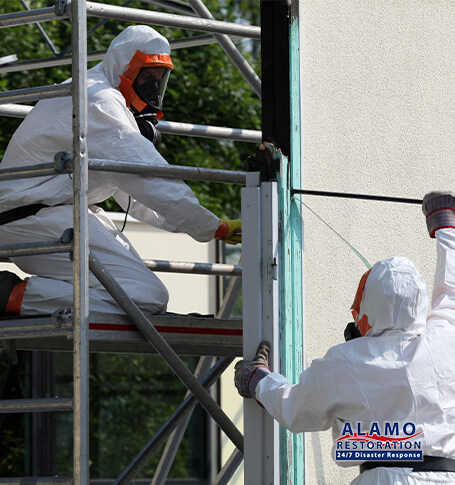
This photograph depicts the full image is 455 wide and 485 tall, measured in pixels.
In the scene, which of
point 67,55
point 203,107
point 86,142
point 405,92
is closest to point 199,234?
point 86,142

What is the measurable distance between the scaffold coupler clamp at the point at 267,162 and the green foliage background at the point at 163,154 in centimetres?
713

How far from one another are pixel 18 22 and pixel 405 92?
5.45 ft

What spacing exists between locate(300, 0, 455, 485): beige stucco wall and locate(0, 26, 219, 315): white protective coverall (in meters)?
0.52

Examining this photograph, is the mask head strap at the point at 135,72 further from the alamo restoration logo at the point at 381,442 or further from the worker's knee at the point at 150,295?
the alamo restoration logo at the point at 381,442

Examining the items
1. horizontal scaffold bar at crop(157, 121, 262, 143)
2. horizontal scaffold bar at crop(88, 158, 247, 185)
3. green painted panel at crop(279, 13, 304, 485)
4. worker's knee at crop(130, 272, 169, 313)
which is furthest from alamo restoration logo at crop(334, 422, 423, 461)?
horizontal scaffold bar at crop(157, 121, 262, 143)

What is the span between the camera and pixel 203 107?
1580 cm

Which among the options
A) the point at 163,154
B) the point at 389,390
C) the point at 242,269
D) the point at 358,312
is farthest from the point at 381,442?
the point at 163,154

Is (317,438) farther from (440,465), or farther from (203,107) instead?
(203,107)

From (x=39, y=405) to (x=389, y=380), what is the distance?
50.9 inches

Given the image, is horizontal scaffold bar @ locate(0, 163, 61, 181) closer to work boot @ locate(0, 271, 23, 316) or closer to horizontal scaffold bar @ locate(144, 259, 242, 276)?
work boot @ locate(0, 271, 23, 316)

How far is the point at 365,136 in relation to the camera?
16.0 feet

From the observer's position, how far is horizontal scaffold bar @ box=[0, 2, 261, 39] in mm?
4496

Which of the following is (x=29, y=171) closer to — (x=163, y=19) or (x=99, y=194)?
(x=99, y=194)

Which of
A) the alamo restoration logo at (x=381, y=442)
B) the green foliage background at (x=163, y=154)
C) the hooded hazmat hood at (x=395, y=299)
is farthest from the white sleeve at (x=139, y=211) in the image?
the green foliage background at (x=163, y=154)
